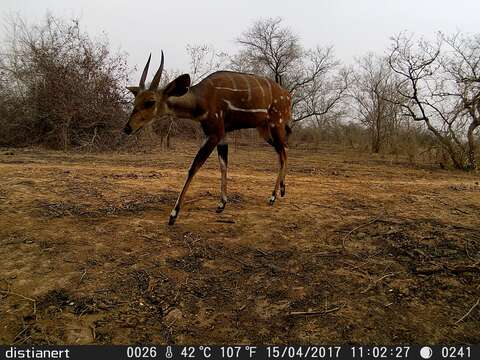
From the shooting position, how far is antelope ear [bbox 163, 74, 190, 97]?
5.16 metres

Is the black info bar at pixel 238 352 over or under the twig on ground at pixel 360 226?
under

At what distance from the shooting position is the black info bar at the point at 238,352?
9.23ft

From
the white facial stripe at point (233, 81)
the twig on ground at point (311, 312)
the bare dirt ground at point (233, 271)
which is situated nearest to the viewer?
the bare dirt ground at point (233, 271)

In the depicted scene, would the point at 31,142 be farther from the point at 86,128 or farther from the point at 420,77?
the point at 420,77

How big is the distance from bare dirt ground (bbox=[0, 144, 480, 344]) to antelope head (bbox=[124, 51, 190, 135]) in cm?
143

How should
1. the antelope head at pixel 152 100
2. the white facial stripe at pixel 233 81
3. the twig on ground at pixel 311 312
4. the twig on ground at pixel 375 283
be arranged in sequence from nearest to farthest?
the twig on ground at pixel 311 312
the twig on ground at pixel 375 283
the antelope head at pixel 152 100
the white facial stripe at pixel 233 81

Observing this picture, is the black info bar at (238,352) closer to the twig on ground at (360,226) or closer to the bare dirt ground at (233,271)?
the bare dirt ground at (233,271)

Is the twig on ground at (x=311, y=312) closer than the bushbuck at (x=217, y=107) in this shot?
Yes

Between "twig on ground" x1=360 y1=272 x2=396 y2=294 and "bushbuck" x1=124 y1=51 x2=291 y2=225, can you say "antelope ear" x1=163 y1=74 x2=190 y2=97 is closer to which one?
"bushbuck" x1=124 y1=51 x2=291 y2=225

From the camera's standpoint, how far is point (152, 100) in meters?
5.09

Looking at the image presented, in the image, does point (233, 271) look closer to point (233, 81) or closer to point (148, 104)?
point (148, 104)

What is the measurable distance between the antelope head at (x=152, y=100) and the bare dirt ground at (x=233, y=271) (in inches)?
56.5

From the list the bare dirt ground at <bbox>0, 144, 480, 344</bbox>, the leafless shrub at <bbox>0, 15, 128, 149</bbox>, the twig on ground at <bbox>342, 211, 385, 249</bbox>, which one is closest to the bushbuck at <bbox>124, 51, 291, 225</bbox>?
the bare dirt ground at <bbox>0, 144, 480, 344</bbox>

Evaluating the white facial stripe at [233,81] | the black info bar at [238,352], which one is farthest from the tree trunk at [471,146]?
the black info bar at [238,352]
